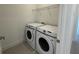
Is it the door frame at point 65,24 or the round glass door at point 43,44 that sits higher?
the door frame at point 65,24

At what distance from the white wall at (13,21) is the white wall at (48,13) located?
0.39 meters

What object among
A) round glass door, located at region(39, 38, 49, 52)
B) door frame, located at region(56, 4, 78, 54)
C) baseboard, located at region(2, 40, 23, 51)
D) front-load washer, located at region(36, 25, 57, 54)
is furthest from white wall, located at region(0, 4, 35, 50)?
door frame, located at region(56, 4, 78, 54)

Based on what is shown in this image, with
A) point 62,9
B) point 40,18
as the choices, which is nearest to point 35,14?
point 40,18

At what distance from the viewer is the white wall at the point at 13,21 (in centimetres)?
251

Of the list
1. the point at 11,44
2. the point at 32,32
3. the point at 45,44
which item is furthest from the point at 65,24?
the point at 11,44

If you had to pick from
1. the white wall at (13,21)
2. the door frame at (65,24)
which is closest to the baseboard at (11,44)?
the white wall at (13,21)

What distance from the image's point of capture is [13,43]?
2857mm

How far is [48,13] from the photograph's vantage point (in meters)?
2.69

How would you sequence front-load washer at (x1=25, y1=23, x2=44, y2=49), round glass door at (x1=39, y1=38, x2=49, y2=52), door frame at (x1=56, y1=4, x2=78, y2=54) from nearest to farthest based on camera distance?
door frame at (x1=56, y1=4, x2=78, y2=54), round glass door at (x1=39, y1=38, x2=49, y2=52), front-load washer at (x1=25, y1=23, x2=44, y2=49)

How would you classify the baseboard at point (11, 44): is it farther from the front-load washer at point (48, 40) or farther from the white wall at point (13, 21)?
the front-load washer at point (48, 40)

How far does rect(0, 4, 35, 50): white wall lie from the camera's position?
8.24 ft

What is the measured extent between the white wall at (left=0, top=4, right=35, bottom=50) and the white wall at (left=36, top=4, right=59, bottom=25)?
0.39m

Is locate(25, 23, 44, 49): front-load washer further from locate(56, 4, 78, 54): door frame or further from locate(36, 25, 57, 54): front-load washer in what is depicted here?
locate(56, 4, 78, 54): door frame
